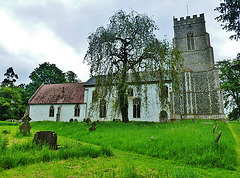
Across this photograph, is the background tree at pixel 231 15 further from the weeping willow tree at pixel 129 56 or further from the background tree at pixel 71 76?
the background tree at pixel 71 76

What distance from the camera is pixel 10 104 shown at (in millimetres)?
29609

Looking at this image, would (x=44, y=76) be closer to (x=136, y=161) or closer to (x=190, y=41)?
(x=190, y=41)

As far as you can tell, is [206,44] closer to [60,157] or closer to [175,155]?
[175,155]

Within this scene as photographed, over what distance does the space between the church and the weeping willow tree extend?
21.8ft

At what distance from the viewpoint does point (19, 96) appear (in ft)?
100

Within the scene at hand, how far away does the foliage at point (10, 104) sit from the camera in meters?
28.2

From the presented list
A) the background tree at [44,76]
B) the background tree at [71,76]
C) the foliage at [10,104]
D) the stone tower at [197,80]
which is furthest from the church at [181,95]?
the background tree at [71,76]

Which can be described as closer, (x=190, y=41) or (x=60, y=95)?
(x=190, y=41)

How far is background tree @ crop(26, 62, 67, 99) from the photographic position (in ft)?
114

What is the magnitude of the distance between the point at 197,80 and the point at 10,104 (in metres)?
32.6

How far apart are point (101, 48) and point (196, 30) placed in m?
19.7

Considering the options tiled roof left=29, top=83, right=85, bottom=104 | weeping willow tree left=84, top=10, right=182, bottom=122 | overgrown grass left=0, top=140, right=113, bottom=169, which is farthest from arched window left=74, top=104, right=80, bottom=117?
overgrown grass left=0, top=140, right=113, bottom=169

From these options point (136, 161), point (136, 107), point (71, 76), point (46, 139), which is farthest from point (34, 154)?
point (71, 76)

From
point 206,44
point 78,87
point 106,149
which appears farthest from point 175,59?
point 78,87
